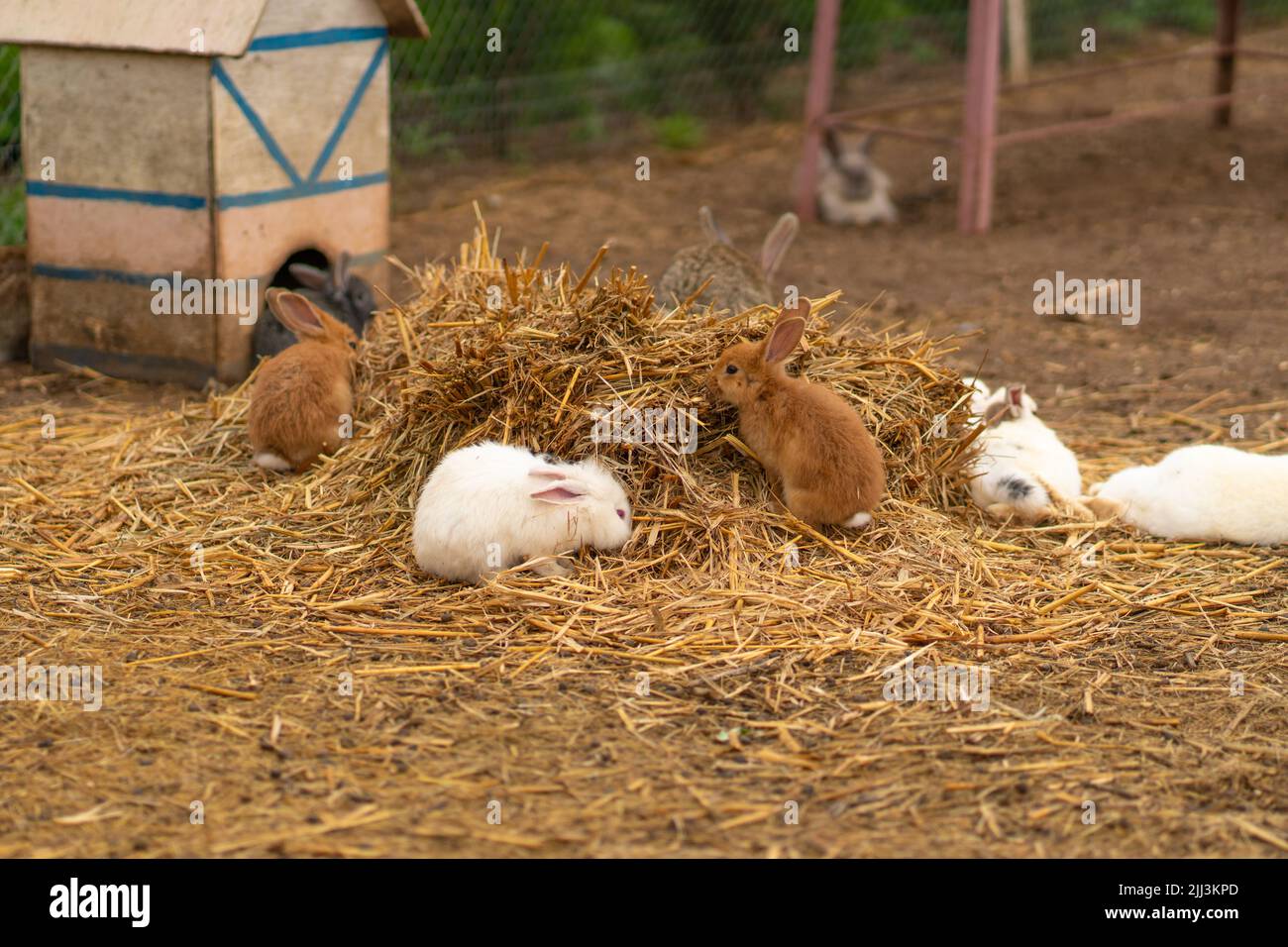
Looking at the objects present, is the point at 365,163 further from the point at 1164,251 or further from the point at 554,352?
the point at 1164,251

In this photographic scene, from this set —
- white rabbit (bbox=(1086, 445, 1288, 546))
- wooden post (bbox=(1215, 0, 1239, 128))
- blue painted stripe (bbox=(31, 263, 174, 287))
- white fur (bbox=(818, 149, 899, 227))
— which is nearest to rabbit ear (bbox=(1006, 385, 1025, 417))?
white rabbit (bbox=(1086, 445, 1288, 546))

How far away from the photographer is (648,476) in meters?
4.72

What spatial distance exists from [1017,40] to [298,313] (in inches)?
398

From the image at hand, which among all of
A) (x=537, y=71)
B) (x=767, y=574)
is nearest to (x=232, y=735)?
(x=767, y=574)

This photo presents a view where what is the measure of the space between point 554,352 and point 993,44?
5.37 meters

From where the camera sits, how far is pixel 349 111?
6949 mm

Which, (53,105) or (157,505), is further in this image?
(53,105)

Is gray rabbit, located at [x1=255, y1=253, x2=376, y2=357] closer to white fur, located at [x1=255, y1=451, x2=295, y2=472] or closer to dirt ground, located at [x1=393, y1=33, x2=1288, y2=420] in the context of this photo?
white fur, located at [x1=255, y1=451, x2=295, y2=472]

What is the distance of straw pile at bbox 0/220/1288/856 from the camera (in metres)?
Result: 3.25

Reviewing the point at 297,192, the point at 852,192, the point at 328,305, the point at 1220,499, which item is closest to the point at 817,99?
the point at 852,192

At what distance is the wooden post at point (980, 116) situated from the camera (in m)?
9.13

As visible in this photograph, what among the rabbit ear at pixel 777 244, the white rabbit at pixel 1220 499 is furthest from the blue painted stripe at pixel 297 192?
the white rabbit at pixel 1220 499

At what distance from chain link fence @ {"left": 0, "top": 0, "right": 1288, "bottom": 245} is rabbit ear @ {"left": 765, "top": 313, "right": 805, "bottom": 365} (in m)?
5.44

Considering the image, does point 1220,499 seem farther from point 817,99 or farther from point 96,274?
point 817,99
